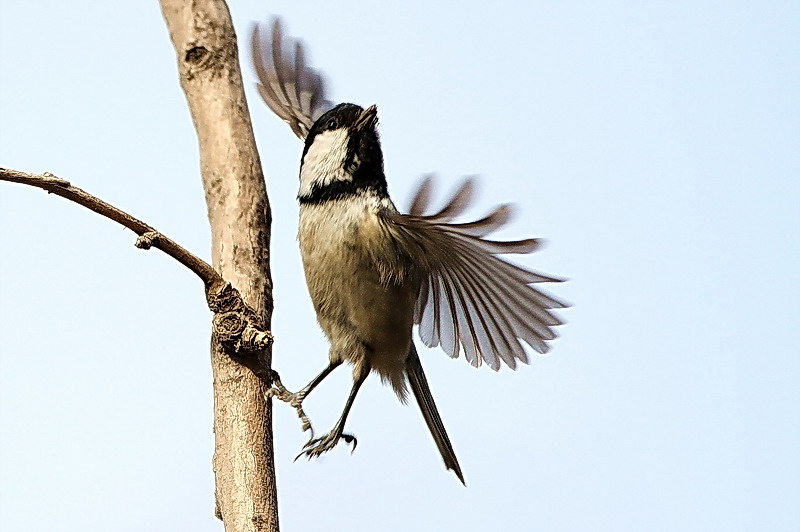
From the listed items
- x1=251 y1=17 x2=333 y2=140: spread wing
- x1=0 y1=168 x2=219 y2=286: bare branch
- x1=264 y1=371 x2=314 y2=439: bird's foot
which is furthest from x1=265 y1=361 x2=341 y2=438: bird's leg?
x1=251 y1=17 x2=333 y2=140: spread wing

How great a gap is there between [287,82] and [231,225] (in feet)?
3.14

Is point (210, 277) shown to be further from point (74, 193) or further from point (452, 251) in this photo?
point (452, 251)

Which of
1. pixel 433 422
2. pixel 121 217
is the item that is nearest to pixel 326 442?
pixel 433 422

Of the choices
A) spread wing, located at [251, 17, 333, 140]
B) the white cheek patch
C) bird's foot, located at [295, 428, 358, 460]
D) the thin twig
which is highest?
spread wing, located at [251, 17, 333, 140]

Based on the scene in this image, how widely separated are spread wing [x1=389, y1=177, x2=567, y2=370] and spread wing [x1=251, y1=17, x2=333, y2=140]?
75cm

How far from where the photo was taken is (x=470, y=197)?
2002mm

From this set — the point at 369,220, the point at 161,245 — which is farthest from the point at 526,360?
the point at 161,245

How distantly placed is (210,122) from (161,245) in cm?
48

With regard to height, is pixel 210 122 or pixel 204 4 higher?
pixel 204 4

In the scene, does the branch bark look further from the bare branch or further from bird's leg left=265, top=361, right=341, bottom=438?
the bare branch

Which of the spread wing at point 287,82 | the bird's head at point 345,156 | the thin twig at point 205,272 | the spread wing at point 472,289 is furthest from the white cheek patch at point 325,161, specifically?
the thin twig at point 205,272

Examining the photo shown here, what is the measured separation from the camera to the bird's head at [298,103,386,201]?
2.56 meters

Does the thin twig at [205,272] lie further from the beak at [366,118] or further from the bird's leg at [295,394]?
the beak at [366,118]

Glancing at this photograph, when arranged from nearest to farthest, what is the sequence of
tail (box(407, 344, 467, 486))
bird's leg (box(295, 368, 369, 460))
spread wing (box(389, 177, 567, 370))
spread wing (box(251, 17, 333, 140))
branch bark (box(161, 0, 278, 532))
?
branch bark (box(161, 0, 278, 532)), spread wing (box(389, 177, 567, 370)), bird's leg (box(295, 368, 369, 460)), tail (box(407, 344, 467, 486)), spread wing (box(251, 17, 333, 140))
